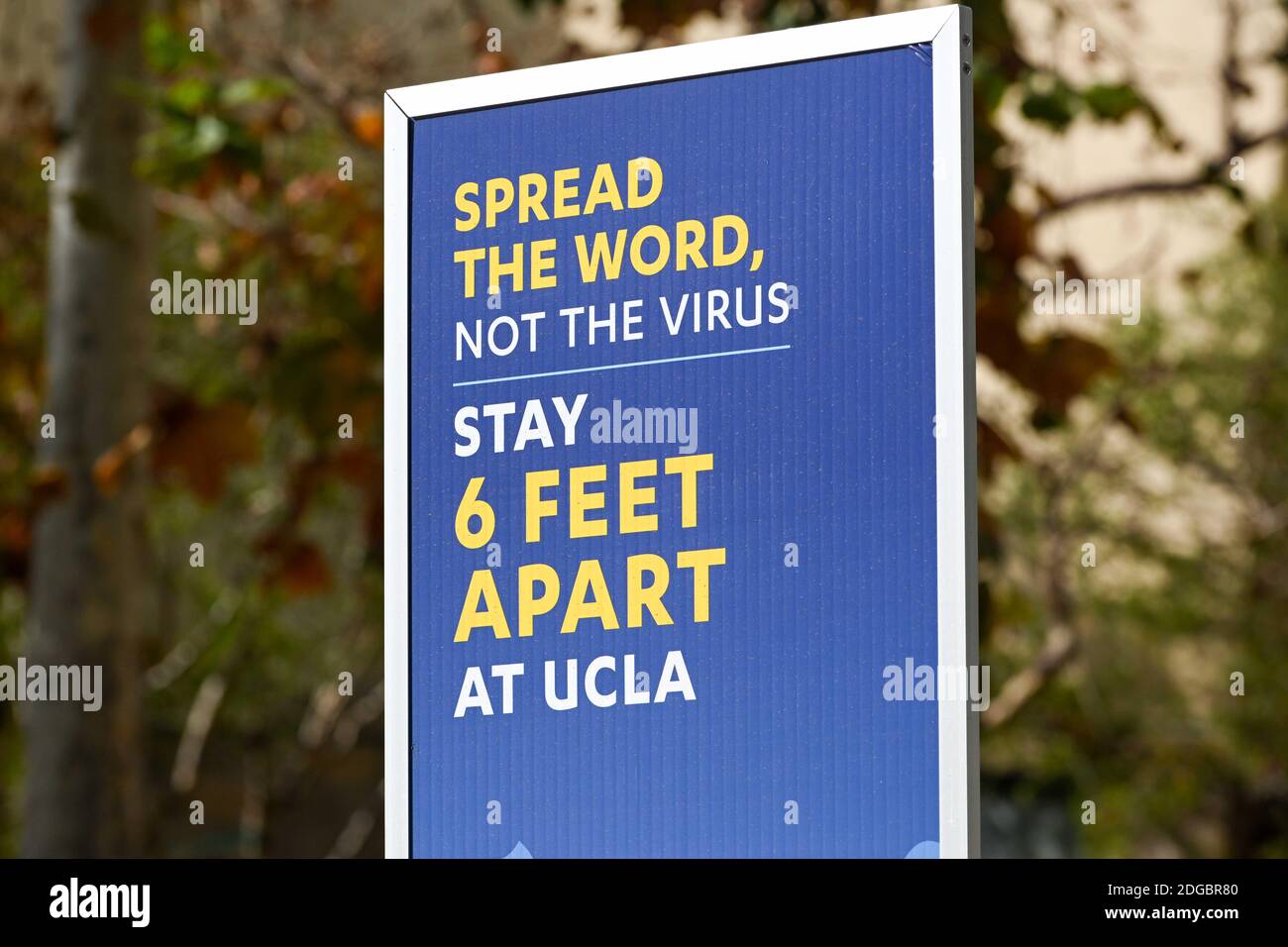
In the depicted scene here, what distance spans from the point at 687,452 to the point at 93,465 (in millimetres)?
4537

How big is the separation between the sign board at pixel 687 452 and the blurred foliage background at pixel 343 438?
2830 millimetres

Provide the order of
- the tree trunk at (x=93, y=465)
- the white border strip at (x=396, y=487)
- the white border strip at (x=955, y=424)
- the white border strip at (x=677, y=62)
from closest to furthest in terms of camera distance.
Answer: the white border strip at (x=955, y=424), the white border strip at (x=677, y=62), the white border strip at (x=396, y=487), the tree trunk at (x=93, y=465)

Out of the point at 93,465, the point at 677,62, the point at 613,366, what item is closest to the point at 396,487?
the point at 613,366

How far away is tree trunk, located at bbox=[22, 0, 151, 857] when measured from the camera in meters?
6.25

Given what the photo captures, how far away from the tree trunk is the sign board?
401 cm

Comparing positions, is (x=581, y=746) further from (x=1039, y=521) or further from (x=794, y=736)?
(x=1039, y=521)

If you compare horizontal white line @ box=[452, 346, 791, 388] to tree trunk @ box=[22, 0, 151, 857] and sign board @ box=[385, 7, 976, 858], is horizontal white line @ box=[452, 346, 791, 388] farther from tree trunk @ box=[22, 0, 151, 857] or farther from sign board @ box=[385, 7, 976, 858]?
tree trunk @ box=[22, 0, 151, 857]

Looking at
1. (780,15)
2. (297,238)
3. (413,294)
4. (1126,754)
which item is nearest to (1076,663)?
(1126,754)

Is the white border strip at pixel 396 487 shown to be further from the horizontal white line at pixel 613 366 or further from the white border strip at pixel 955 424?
the white border strip at pixel 955 424

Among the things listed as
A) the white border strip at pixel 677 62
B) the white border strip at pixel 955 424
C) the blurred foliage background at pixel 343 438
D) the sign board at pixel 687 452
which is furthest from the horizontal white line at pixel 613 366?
the blurred foliage background at pixel 343 438

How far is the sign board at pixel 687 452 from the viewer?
219 cm

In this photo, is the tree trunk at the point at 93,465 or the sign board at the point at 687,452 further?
the tree trunk at the point at 93,465

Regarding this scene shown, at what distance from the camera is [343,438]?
7.12m

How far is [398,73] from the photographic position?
834 centimetres
